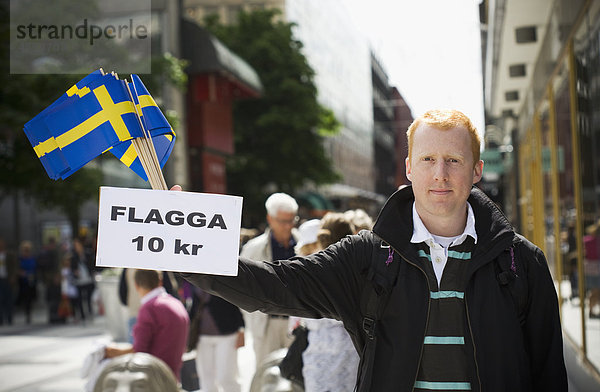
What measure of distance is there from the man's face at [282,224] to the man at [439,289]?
4217 millimetres

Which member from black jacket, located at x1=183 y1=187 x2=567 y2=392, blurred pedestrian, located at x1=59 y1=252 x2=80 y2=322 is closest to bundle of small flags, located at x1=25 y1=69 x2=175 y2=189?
black jacket, located at x1=183 y1=187 x2=567 y2=392

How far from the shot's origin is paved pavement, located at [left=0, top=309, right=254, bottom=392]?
967cm

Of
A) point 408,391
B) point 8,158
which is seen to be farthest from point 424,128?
point 8,158

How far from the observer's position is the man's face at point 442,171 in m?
2.75

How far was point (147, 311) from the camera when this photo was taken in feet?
20.6

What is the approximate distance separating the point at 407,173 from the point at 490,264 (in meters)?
0.45

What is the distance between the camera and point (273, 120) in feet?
105

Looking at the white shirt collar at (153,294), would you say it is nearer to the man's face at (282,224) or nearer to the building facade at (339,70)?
the man's face at (282,224)

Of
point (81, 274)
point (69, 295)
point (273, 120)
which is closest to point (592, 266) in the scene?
point (69, 295)

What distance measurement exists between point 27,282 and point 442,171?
58.8 ft

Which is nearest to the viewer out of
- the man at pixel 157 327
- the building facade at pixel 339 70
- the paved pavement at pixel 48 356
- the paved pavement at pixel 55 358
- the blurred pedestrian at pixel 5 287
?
the man at pixel 157 327

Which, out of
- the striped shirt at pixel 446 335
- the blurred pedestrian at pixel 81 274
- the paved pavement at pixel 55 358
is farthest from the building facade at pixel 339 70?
the striped shirt at pixel 446 335

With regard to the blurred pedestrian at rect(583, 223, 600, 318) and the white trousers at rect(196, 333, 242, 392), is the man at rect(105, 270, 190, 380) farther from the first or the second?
the blurred pedestrian at rect(583, 223, 600, 318)

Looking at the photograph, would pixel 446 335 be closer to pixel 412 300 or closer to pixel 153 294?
pixel 412 300
